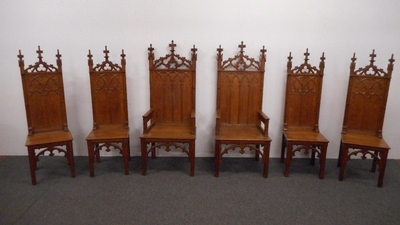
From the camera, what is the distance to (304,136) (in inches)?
125

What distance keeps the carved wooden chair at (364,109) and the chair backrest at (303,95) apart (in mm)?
306

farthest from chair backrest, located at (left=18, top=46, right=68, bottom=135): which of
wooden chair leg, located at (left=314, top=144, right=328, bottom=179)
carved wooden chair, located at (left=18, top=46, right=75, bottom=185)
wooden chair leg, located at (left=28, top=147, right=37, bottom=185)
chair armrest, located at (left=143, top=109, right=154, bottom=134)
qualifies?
wooden chair leg, located at (left=314, top=144, right=328, bottom=179)

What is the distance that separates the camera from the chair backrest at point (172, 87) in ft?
11.0

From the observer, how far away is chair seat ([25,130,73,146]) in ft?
9.62

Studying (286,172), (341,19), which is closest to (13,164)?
(286,172)

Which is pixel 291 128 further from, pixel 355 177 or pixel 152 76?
pixel 152 76

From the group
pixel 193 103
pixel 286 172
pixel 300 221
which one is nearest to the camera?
pixel 300 221

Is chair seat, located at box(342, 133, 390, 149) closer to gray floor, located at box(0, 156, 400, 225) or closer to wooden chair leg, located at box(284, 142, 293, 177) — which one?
gray floor, located at box(0, 156, 400, 225)

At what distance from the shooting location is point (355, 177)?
3.18 metres

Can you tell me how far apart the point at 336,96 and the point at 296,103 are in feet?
1.91

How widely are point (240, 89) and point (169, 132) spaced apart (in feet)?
2.96

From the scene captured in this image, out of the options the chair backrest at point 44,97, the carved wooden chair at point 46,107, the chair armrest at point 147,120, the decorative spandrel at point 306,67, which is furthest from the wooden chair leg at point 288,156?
the chair backrest at point 44,97

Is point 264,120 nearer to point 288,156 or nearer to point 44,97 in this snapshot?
point 288,156

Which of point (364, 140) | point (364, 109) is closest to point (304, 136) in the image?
point (364, 140)
